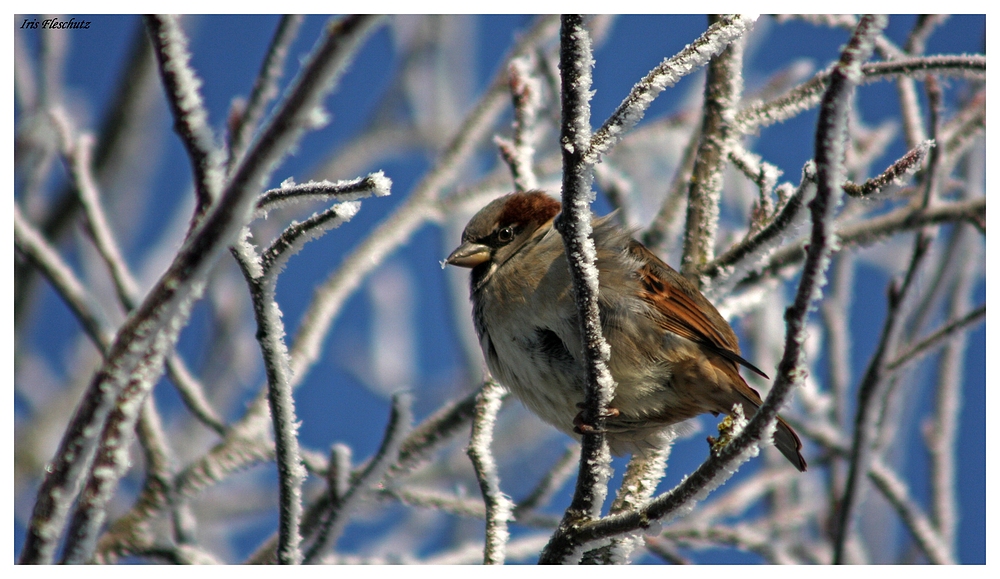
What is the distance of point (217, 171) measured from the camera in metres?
1.55

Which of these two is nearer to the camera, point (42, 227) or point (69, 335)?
point (42, 227)

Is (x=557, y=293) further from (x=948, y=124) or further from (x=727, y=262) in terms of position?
(x=948, y=124)

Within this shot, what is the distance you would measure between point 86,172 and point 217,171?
6.21 feet

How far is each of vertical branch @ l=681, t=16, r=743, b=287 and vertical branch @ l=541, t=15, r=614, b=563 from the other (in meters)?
1.08

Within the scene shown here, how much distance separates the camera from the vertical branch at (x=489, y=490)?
86.6 inches

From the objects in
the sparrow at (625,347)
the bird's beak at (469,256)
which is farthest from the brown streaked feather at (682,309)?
the bird's beak at (469,256)

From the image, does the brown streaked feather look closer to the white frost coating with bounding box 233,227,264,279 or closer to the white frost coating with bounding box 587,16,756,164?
the white frost coating with bounding box 587,16,756,164

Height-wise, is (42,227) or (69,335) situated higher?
(42,227)

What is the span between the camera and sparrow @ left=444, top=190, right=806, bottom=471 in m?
2.72

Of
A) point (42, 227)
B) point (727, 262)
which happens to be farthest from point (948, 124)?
point (42, 227)

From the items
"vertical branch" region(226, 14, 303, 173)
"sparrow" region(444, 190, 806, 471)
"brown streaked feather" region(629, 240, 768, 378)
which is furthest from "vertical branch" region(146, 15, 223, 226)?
"brown streaked feather" region(629, 240, 768, 378)

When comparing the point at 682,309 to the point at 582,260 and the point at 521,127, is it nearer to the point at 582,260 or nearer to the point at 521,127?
the point at 521,127

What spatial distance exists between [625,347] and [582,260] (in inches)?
39.2

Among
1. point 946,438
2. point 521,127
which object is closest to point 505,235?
point 521,127
